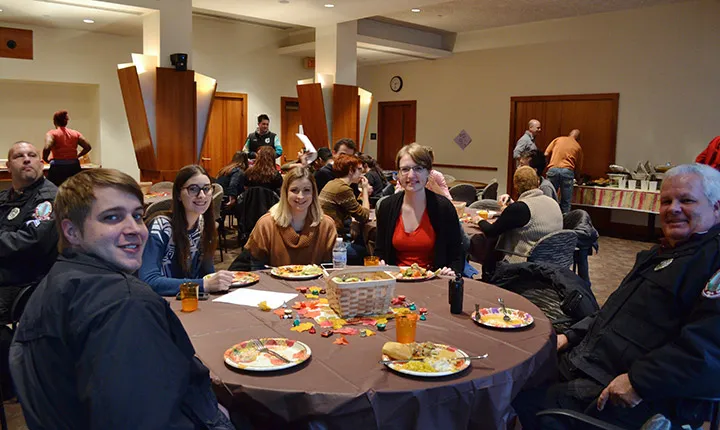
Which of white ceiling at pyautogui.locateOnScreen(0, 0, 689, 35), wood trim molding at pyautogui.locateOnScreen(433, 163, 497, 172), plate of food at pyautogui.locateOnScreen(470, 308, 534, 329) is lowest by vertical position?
plate of food at pyautogui.locateOnScreen(470, 308, 534, 329)

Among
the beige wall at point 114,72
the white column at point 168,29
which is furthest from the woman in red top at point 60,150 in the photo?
the white column at point 168,29

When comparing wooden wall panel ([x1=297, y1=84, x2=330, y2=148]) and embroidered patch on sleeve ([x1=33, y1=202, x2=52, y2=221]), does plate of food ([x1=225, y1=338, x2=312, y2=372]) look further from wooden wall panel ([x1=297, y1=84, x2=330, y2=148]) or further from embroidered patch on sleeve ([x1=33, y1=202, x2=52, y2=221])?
wooden wall panel ([x1=297, y1=84, x2=330, y2=148])

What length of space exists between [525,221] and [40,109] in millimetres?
8828

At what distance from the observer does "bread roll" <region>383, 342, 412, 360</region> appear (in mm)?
1772

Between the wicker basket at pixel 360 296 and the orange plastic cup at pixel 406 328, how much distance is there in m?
0.24

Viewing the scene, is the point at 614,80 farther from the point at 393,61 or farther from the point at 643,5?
the point at 393,61

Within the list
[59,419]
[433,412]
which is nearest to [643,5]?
[433,412]

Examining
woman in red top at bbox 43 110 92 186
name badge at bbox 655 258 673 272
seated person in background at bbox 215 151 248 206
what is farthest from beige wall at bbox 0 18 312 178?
name badge at bbox 655 258 673 272

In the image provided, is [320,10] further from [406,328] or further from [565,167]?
[406,328]

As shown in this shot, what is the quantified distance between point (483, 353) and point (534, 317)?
0.48 metres

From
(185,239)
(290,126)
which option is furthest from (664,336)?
(290,126)

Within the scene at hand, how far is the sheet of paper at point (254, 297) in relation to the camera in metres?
2.36

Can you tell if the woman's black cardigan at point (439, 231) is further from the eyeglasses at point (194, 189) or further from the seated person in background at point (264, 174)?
the seated person in background at point (264, 174)

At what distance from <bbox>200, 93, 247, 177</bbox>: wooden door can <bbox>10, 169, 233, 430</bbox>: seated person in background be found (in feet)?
31.7
